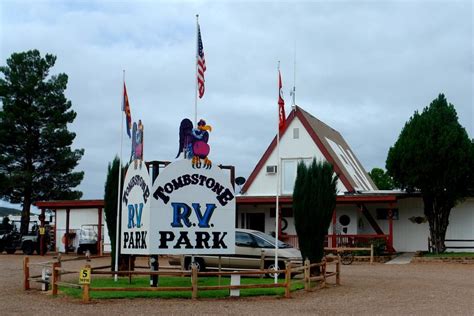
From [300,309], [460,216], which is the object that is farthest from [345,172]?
[300,309]

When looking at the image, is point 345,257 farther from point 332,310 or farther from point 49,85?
point 49,85

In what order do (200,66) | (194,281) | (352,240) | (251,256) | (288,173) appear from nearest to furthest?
1. (194,281)
2. (200,66)
3. (251,256)
4. (352,240)
5. (288,173)

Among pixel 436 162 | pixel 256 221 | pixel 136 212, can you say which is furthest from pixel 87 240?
pixel 136 212

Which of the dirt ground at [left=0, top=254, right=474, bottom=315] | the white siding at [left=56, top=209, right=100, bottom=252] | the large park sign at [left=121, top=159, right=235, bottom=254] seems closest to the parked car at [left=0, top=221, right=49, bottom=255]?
the white siding at [left=56, top=209, right=100, bottom=252]

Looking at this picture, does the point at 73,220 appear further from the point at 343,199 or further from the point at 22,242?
the point at 343,199

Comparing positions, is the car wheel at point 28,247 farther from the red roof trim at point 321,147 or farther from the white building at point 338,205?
the red roof trim at point 321,147

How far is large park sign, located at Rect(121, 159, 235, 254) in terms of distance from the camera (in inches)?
579

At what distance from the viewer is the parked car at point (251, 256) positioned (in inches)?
750

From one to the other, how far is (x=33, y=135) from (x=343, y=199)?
74.3ft

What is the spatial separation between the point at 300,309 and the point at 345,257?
1501 cm

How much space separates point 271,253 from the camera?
19094 mm

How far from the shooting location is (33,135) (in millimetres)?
42688

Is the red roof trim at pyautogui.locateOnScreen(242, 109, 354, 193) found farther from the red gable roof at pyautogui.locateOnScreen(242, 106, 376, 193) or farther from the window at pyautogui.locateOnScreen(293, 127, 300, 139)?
the window at pyautogui.locateOnScreen(293, 127, 300, 139)

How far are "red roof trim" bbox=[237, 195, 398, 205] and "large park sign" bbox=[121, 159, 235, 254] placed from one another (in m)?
14.7
